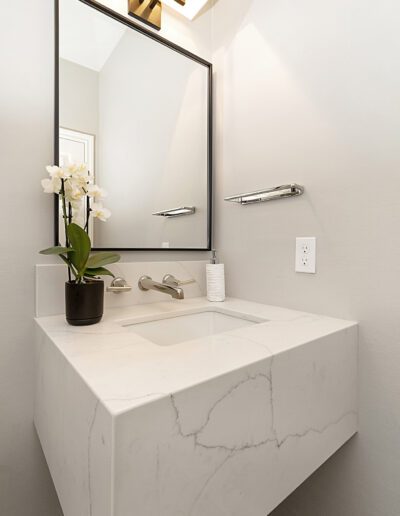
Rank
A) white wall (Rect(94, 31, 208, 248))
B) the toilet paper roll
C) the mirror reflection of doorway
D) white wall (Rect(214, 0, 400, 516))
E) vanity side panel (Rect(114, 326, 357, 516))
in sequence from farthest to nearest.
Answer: the toilet paper roll → white wall (Rect(94, 31, 208, 248)) → the mirror reflection of doorway → white wall (Rect(214, 0, 400, 516)) → vanity side panel (Rect(114, 326, 357, 516))

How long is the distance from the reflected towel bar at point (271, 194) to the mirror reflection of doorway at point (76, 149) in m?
0.53

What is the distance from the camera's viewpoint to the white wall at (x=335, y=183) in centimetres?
74

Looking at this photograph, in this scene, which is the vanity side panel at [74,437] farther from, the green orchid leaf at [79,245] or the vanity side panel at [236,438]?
the green orchid leaf at [79,245]

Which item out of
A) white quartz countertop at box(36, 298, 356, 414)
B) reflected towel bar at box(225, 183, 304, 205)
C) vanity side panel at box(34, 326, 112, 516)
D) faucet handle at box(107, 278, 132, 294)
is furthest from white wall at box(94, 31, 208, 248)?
vanity side panel at box(34, 326, 112, 516)

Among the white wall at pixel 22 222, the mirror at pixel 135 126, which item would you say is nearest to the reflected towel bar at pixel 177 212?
the mirror at pixel 135 126

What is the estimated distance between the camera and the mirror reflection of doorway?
0.89 m

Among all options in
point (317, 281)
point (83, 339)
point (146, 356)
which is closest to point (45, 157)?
point (83, 339)

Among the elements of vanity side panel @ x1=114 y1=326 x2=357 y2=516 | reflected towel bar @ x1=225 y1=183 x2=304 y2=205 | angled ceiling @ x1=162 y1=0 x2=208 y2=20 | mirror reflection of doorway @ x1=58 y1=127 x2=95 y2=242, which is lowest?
vanity side panel @ x1=114 y1=326 x2=357 y2=516

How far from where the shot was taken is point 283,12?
0.99m

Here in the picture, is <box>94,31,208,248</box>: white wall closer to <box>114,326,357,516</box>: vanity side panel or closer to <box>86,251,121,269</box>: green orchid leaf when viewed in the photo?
<box>86,251,121,269</box>: green orchid leaf

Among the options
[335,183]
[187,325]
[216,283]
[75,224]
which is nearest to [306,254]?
[335,183]

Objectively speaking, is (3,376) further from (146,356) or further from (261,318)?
(261,318)

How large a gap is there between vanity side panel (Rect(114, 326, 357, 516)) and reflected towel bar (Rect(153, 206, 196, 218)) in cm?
76

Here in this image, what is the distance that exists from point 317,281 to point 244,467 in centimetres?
58
